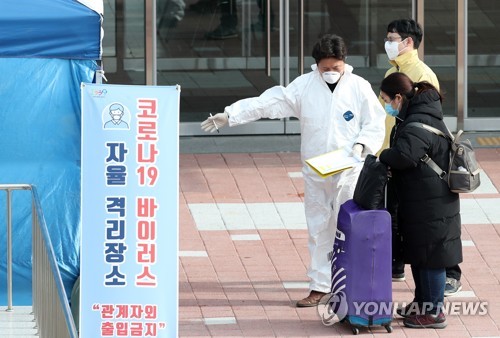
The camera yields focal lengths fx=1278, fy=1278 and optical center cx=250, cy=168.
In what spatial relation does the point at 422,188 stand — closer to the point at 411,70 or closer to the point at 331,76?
the point at 331,76

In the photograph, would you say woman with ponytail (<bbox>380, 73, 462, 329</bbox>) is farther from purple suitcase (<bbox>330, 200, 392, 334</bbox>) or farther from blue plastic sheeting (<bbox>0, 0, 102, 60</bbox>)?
blue plastic sheeting (<bbox>0, 0, 102, 60</bbox>)

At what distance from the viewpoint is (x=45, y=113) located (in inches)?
305

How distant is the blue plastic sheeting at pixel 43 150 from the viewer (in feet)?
25.3

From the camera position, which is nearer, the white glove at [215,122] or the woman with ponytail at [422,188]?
the woman with ponytail at [422,188]

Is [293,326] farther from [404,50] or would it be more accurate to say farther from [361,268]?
[404,50]

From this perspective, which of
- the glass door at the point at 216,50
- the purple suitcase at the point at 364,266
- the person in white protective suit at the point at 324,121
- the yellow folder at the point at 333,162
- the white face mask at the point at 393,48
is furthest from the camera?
the glass door at the point at 216,50

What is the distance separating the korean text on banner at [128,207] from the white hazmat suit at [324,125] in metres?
1.54

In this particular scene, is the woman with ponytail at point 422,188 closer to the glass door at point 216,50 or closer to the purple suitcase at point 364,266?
the purple suitcase at point 364,266

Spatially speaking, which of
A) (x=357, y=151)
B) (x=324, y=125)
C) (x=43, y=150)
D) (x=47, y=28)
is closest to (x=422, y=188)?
(x=357, y=151)

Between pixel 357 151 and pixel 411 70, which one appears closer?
pixel 357 151

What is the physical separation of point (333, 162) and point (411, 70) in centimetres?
119

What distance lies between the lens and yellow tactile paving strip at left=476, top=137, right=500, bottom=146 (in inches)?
518

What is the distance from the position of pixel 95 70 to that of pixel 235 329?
1.90 m

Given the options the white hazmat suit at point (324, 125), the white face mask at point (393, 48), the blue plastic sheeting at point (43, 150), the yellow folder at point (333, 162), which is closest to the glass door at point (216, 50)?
the white face mask at point (393, 48)
